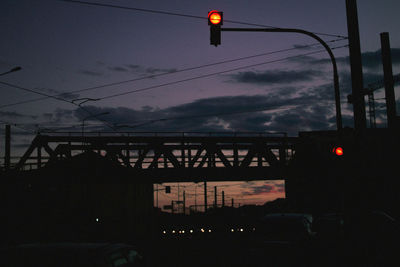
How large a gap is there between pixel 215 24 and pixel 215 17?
19cm

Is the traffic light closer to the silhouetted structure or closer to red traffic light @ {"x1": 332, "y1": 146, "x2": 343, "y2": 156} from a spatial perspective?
red traffic light @ {"x1": 332, "y1": 146, "x2": 343, "y2": 156}

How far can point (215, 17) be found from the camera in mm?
12516

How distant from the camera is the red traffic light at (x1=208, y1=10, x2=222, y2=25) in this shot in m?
12.5

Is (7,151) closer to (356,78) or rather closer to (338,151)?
(338,151)

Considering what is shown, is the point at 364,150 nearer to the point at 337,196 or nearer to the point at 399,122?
the point at 337,196

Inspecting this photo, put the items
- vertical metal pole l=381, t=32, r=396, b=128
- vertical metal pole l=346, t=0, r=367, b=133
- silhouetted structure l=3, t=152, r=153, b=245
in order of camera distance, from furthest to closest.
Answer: vertical metal pole l=381, t=32, r=396, b=128
silhouetted structure l=3, t=152, r=153, b=245
vertical metal pole l=346, t=0, r=367, b=133

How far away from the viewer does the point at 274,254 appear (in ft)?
43.9

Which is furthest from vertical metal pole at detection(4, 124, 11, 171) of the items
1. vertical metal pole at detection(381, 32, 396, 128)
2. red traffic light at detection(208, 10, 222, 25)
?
vertical metal pole at detection(381, 32, 396, 128)

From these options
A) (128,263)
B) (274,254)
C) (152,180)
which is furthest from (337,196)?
(128,263)

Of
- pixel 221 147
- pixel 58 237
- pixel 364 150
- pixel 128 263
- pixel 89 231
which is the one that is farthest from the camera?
pixel 221 147

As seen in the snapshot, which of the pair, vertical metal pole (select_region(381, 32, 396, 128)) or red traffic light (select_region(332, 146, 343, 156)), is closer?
red traffic light (select_region(332, 146, 343, 156))

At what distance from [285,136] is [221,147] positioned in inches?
225

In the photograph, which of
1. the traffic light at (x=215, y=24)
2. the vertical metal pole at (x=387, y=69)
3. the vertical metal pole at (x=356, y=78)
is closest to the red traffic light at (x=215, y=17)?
the traffic light at (x=215, y=24)

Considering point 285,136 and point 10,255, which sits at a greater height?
point 285,136
